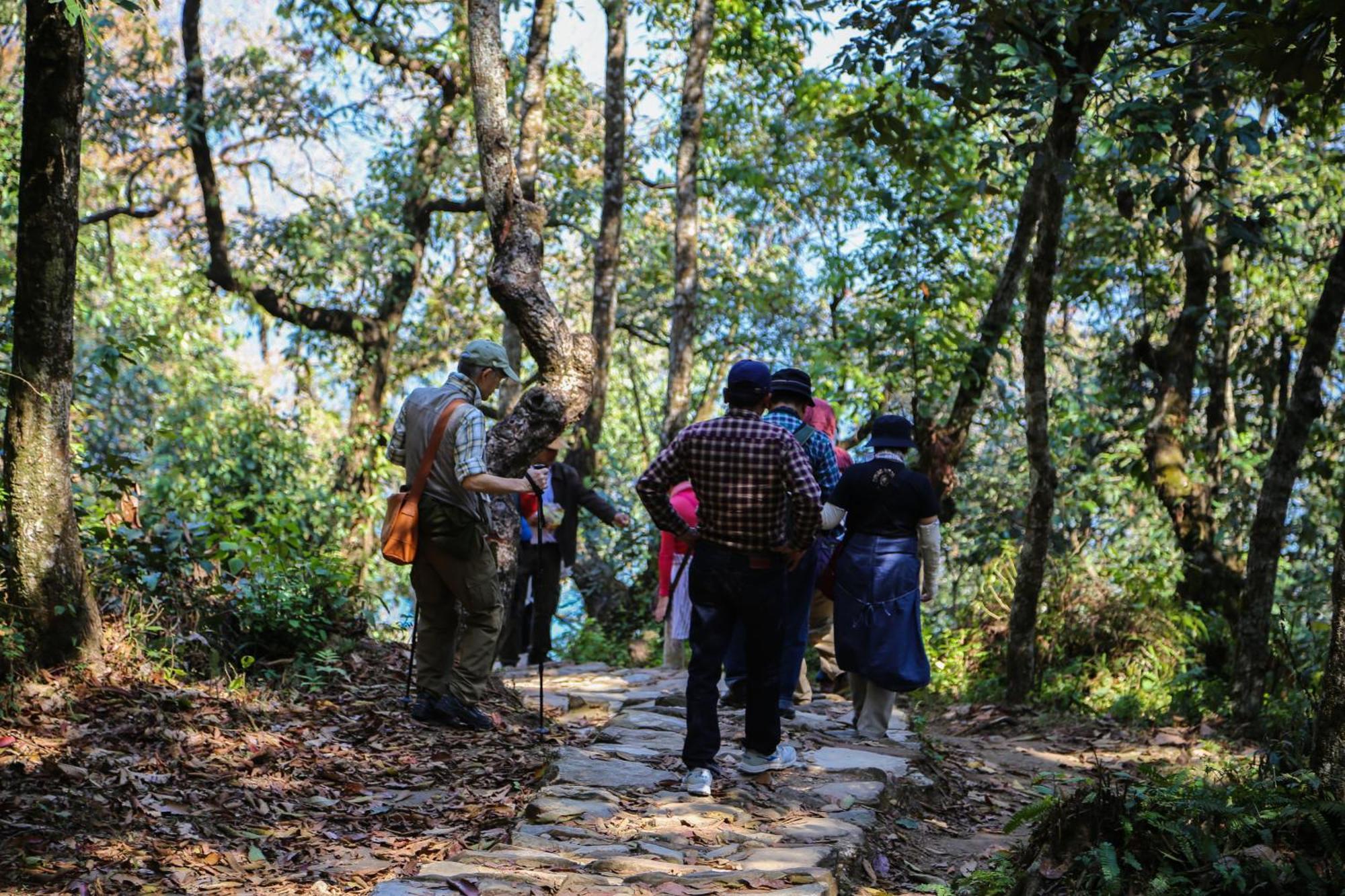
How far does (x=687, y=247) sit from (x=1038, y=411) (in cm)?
A: 564

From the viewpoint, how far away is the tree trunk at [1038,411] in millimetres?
9438

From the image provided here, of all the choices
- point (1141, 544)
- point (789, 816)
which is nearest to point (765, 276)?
point (1141, 544)

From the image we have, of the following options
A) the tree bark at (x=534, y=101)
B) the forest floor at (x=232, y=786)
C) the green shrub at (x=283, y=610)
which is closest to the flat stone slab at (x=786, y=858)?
the forest floor at (x=232, y=786)

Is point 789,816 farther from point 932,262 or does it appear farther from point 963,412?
point 932,262

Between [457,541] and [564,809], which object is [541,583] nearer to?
[457,541]

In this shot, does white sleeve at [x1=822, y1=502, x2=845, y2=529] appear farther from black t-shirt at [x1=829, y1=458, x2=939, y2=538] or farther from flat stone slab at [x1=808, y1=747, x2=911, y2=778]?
flat stone slab at [x1=808, y1=747, x2=911, y2=778]

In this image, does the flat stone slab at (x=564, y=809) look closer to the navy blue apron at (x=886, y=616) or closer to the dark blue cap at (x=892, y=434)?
the navy blue apron at (x=886, y=616)

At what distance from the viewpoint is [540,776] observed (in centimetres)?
659

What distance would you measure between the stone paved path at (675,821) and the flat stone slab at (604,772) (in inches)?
0.4

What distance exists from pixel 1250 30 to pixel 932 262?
7.13m

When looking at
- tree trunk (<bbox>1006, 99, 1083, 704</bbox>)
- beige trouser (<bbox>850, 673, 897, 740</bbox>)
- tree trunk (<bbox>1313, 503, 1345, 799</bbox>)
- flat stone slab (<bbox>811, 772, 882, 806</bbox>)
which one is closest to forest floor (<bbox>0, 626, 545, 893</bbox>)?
flat stone slab (<bbox>811, 772, 882, 806</bbox>)

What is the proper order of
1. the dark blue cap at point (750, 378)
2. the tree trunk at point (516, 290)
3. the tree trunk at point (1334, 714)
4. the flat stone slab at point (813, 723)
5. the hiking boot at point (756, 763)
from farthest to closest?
1. the tree trunk at point (516, 290)
2. the flat stone slab at point (813, 723)
3. the hiking boot at point (756, 763)
4. the dark blue cap at point (750, 378)
5. the tree trunk at point (1334, 714)

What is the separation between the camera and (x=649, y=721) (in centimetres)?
777

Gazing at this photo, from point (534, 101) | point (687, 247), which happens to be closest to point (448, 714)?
point (534, 101)
